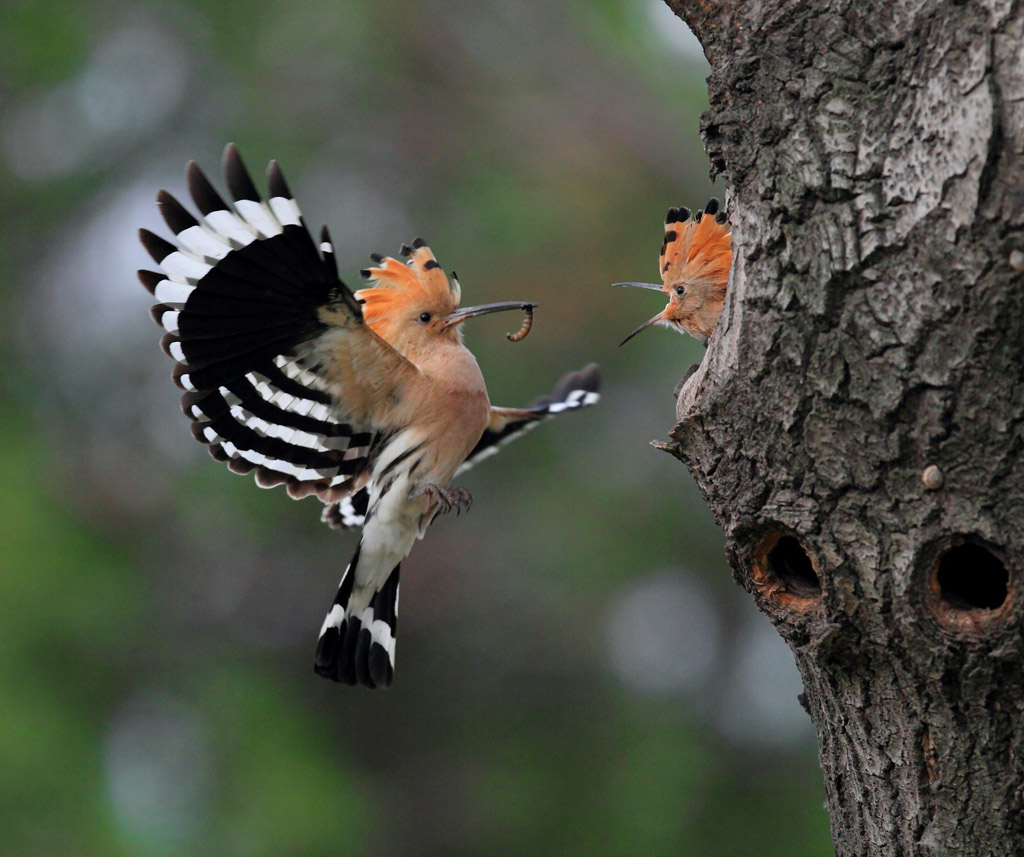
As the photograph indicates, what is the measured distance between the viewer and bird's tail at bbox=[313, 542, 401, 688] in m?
3.74

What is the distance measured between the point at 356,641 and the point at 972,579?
2.11 meters

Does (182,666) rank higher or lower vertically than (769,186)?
higher

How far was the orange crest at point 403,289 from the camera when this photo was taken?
3.54 metres

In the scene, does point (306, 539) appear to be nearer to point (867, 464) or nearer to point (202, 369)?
A: point (202, 369)

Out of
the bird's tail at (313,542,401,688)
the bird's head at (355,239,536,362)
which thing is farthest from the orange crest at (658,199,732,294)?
the bird's tail at (313,542,401,688)

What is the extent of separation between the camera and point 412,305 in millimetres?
3613

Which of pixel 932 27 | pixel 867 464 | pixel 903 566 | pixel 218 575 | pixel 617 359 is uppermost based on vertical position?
pixel 617 359

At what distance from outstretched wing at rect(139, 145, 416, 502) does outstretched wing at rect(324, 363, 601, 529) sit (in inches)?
29.3

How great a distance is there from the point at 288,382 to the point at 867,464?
1.58 metres

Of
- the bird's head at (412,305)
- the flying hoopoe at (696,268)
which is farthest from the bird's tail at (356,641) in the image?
the flying hoopoe at (696,268)

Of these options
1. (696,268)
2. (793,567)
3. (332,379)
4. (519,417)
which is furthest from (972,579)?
(519,417)

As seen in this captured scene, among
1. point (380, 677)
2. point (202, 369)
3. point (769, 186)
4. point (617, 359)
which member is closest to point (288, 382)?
point (202, 369)

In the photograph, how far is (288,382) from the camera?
10.2 feet

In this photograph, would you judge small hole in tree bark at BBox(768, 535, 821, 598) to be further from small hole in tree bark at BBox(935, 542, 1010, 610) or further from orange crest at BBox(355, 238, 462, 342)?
orange crest at BBox(355, 238, 462, 342)
